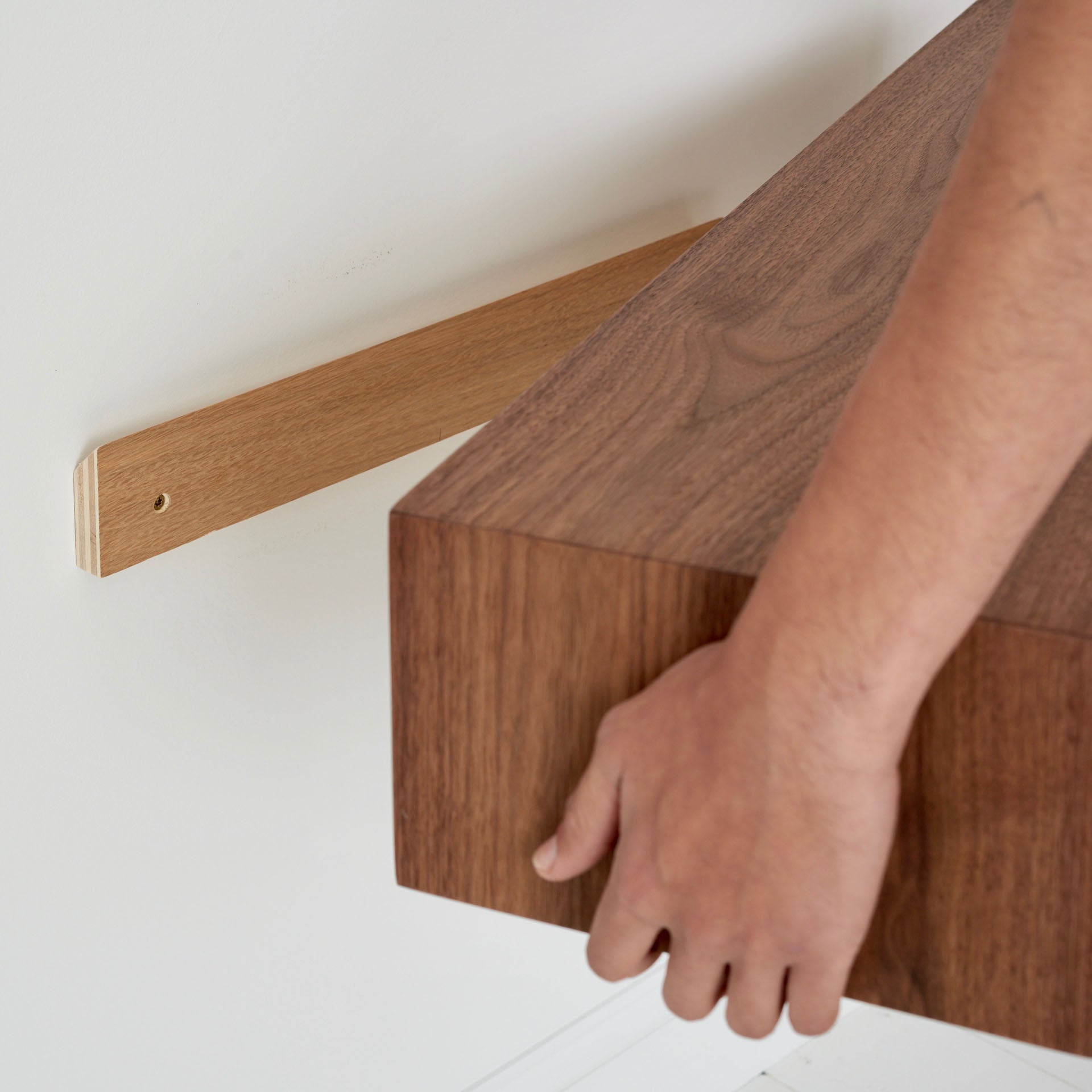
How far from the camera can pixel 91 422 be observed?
0.70 meters

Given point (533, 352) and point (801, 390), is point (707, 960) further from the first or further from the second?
point (533, 352)

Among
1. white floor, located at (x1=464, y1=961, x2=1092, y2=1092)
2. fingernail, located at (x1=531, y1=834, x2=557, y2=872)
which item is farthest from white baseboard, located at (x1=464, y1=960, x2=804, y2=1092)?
fingernail, located at (x1=531, y1=834, x2=557, y2=872)

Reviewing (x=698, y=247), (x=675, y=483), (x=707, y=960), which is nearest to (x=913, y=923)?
(x=707, y=960)

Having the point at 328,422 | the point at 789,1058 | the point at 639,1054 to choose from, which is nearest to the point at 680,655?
the point at 328,422

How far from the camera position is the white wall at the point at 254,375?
2.22 ft

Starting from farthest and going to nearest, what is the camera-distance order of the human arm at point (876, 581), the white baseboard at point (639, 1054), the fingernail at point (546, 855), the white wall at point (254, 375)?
the white baseboard at point (639, 1054) < the white wall at point (254, 375) < the fingernail at point (546, 855) < the human arm at point (876, 581)

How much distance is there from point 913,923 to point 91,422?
1.62ft

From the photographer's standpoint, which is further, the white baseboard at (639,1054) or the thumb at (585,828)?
the white baseboard at (639,1054)

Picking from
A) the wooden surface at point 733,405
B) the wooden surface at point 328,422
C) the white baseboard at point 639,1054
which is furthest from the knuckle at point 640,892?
the white baseboard at point 639,1054

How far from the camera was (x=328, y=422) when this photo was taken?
0.79 meters

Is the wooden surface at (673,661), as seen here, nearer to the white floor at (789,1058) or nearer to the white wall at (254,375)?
the white wall at (254,375)

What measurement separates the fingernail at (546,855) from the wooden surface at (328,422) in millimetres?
329

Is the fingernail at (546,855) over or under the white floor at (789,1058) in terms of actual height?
over

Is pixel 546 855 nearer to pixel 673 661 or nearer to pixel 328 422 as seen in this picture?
pixel 673 661
